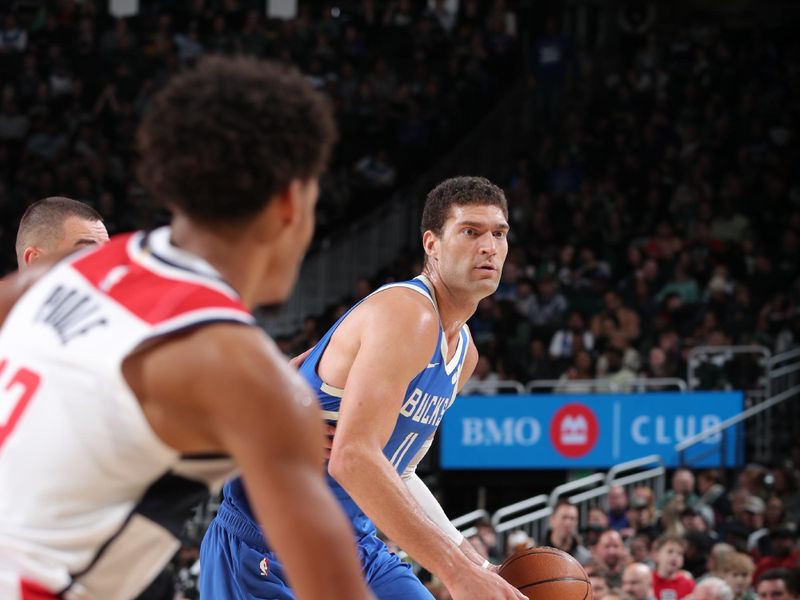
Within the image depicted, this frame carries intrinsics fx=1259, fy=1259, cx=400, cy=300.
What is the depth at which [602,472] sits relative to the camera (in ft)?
42.5

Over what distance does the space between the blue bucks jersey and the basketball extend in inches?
21.9

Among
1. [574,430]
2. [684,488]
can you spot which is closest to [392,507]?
[684,488]

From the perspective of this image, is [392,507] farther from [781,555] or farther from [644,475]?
[644,475]

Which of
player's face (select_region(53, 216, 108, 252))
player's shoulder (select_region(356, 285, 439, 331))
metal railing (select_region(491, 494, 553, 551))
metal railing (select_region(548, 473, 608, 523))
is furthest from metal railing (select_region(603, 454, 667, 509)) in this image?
player's face (select_region(53, 216, 108, 252))

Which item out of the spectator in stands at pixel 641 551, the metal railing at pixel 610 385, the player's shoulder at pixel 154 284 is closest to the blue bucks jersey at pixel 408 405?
the player's shoulder at pixel 154 284

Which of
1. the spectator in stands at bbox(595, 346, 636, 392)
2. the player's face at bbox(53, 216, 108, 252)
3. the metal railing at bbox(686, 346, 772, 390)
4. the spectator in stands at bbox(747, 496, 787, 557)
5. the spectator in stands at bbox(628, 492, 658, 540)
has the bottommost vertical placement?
the spectator in stands at bbox(628, 492, 658, 540)

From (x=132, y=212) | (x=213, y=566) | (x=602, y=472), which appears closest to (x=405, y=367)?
(x=213, y=566)

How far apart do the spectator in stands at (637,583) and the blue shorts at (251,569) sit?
188 inches

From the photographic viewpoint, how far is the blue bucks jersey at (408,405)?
4.31 metres

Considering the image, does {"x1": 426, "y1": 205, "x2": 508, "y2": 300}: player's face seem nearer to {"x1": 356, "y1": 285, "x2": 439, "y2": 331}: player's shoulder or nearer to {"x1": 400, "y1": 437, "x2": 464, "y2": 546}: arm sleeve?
{"x1": 356, "y1": 285, "x2": 439, "y2": 331}: player's shoulder

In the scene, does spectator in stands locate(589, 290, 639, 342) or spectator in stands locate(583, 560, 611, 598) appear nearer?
spectator in stands locate(583, 560, 611, 598)

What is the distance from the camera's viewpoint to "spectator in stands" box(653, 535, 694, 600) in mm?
9055

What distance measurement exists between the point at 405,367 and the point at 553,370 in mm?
10004

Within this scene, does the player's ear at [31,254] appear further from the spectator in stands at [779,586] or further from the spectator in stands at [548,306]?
the spectator in stands at [548,306]
